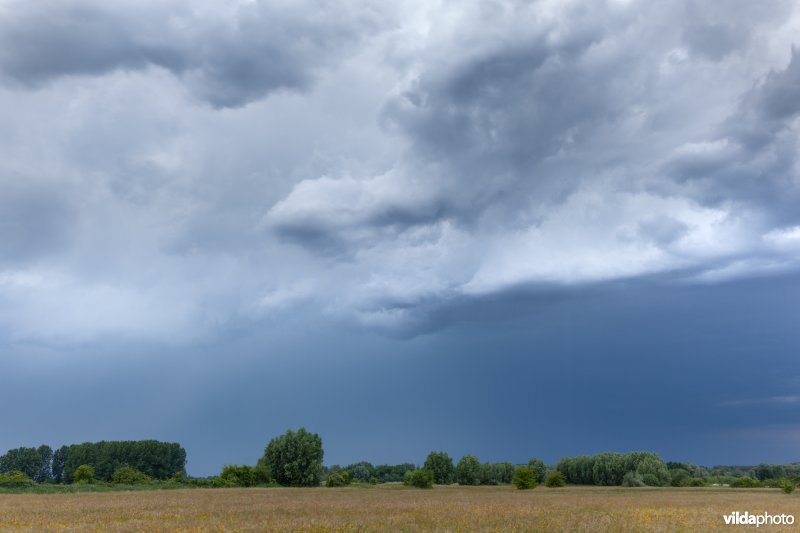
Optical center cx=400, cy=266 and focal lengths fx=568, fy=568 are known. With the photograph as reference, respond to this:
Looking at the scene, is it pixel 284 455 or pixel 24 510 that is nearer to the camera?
pixel 24 510

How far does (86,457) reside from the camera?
16838 cm

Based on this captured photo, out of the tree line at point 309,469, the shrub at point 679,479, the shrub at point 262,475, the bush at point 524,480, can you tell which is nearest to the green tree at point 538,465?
the tree line at point 309,469

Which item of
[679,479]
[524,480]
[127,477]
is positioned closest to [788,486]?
[524,480]

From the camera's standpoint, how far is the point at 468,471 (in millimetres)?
146375

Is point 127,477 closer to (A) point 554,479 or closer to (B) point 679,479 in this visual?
(A) point 554,479

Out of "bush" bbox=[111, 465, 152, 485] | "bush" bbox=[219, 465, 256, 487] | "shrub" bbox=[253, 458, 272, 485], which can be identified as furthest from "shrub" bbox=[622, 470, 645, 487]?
"bush" bbox=[111, 465, 152, 485]

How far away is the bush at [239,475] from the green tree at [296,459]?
13.0 feet

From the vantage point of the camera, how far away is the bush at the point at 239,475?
10506 cm

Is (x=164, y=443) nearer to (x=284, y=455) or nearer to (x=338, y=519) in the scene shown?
(x=284, y=455)

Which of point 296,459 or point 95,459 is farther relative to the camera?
point 95,459

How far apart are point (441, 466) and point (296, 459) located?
57.5 m

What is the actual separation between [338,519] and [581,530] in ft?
47.1

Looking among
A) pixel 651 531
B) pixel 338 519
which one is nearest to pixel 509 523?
pixel 651 531

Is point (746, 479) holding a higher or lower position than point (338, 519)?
lower
